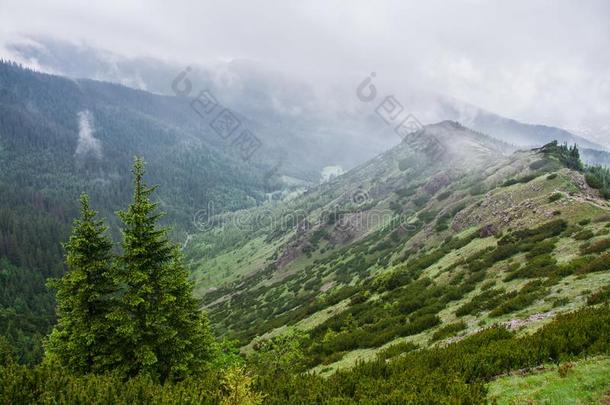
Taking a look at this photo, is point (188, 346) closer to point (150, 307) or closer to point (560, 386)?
point (150, 307)

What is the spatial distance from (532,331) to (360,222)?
84.4 m

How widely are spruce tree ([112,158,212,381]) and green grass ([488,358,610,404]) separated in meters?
15.2

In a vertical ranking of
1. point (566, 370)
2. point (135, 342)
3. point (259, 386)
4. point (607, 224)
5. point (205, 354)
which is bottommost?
point (607, 224)

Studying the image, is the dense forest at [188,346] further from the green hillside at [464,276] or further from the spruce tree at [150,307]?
the green hillside at [464,276]

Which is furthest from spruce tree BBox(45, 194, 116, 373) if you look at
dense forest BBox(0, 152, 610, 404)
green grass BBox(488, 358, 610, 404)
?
green grass BBox(488, 358, 610, 404)

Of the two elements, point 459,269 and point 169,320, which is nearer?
point 169,320

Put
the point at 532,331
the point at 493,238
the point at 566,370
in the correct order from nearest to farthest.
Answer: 1. the point at 566,370
2. the point at 532,331
3. the point at 493,238

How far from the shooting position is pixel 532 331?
15711mm

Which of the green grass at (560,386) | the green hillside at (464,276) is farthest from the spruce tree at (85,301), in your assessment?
the green grass at (560,386)

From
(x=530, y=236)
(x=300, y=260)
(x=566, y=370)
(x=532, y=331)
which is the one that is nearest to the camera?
(x=566, y=370)

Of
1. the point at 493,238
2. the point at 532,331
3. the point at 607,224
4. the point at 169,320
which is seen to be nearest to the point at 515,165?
the point at 493,238

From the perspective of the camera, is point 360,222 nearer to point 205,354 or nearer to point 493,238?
point 493,238

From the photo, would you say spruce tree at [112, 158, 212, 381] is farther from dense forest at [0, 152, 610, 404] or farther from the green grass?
the green grass

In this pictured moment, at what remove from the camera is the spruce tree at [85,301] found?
64.9ft
